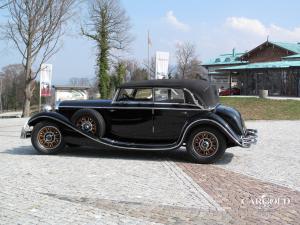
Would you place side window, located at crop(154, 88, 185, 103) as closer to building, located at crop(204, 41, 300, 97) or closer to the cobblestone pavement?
the cobblestone pavement

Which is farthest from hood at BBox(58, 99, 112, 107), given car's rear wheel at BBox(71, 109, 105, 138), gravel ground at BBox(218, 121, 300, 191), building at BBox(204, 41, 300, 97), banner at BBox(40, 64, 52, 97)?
building at BBox(204, 41, 300, 97)

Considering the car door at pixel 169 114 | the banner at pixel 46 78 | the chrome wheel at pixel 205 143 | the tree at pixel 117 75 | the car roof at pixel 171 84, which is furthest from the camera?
the tree at pixel 117 75

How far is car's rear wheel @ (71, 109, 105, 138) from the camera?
9.66 metres

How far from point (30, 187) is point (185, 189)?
2277 mm

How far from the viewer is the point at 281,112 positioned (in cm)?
2555

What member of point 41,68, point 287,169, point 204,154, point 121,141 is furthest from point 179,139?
point 41,68

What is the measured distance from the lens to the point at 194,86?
951 cm

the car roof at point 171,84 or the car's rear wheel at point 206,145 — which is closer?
the car's rear wheel at point 206,145

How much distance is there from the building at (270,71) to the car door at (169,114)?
33566mm

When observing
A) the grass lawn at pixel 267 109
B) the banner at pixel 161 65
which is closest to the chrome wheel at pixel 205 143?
the banner at pixel 161 65

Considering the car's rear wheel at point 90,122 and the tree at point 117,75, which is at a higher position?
the tree at point 117,75

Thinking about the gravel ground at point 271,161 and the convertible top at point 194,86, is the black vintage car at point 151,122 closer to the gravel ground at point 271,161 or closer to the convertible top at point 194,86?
the convertible top at point 194,86

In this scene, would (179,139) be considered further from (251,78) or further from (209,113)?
(251,78)

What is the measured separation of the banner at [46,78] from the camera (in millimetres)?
27500
